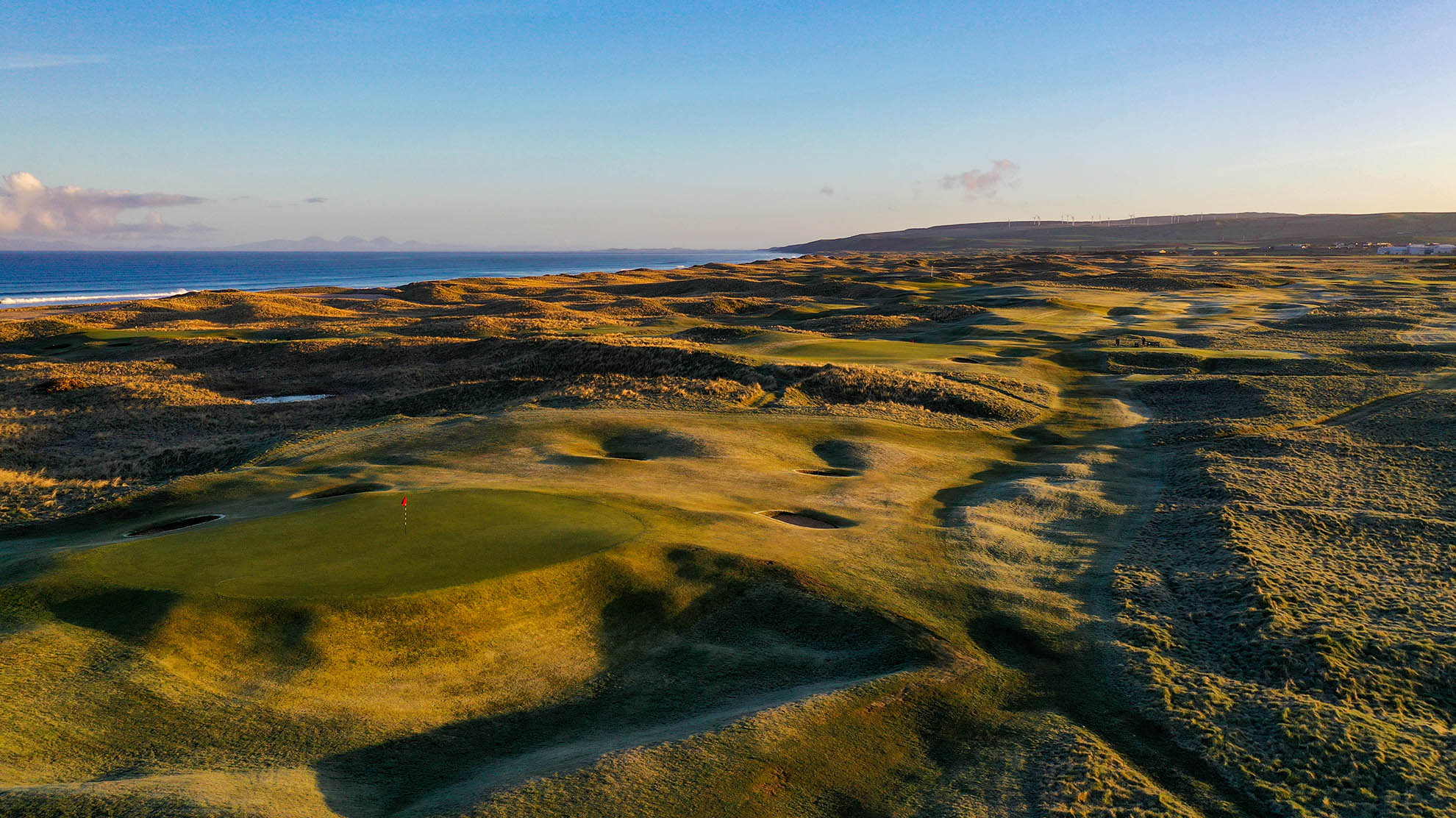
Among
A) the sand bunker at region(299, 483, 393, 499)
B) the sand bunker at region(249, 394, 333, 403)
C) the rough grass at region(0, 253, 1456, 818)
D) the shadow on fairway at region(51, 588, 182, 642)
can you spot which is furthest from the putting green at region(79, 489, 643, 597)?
the sand bunker at region(249, 394, 333, 403)

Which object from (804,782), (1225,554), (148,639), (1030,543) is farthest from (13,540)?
(1225,554)

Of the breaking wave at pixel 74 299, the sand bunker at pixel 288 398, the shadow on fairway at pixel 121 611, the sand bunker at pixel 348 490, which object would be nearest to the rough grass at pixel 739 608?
the shadow on fairway at pixel 121 611

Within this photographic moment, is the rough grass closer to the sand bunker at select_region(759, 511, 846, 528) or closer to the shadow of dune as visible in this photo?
the shadow of dune

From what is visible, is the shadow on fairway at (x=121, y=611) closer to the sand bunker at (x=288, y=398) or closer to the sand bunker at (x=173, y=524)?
the sand bunker at (x=173, y=524)

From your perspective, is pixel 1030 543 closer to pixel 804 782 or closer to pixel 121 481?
pixel 804 782

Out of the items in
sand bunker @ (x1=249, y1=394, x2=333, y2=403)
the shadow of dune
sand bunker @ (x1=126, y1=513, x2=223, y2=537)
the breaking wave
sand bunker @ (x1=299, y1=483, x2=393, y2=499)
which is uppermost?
the breaking wave
